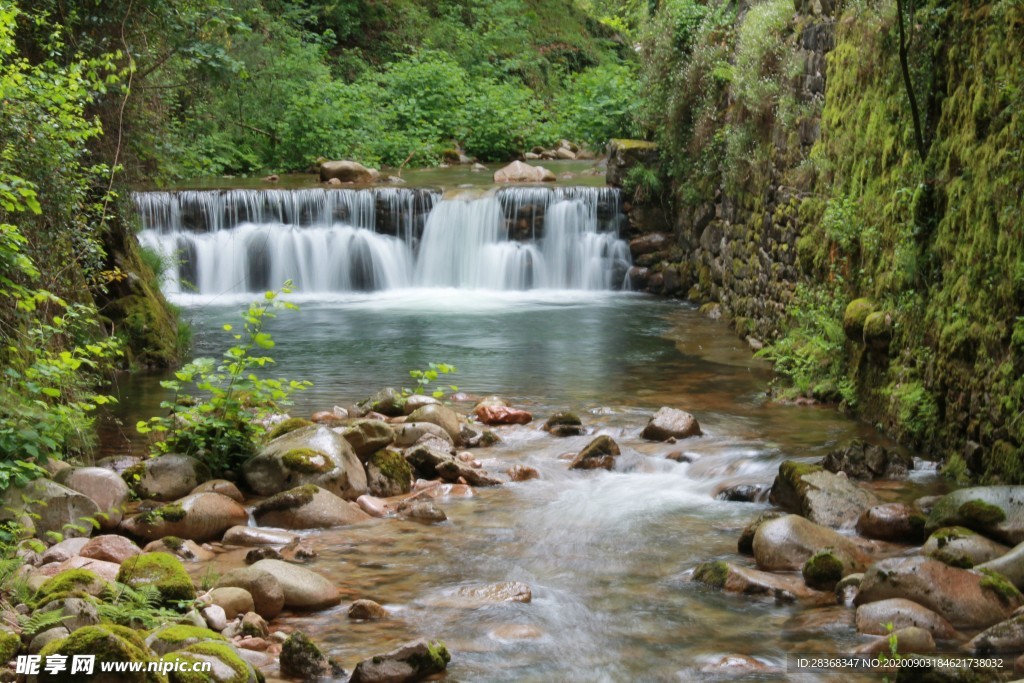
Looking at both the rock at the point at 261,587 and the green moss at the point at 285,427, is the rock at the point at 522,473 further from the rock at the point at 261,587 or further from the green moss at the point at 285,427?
the rock at the point at 261,587

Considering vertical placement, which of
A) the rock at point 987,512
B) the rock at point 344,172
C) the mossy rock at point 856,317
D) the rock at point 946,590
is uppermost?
the rock at point 344,172

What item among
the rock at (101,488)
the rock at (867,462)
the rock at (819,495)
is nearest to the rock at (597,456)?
the rock at (819,495)

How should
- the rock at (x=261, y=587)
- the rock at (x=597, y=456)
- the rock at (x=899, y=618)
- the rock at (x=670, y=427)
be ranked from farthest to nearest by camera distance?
1. the rock at (x=670, y=427)
2. the rock at (x=597, y=456)
3. the rock at (x=261, y=587)
4. the rock at (x=899, y=618)

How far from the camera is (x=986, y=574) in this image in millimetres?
5047

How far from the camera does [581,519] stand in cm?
674

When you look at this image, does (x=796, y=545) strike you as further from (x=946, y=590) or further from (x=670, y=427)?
(x=670, y=427)

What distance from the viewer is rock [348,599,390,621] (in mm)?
5156

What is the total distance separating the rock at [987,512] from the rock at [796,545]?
1.66 feet

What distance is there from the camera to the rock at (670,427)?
332 inches

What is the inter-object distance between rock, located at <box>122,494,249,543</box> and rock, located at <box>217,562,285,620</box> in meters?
1.09

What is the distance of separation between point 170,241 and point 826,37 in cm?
1053

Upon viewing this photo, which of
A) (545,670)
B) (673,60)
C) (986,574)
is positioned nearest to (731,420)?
(986,574)

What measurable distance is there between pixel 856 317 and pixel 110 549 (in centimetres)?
598

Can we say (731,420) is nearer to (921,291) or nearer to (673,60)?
(921,291)
